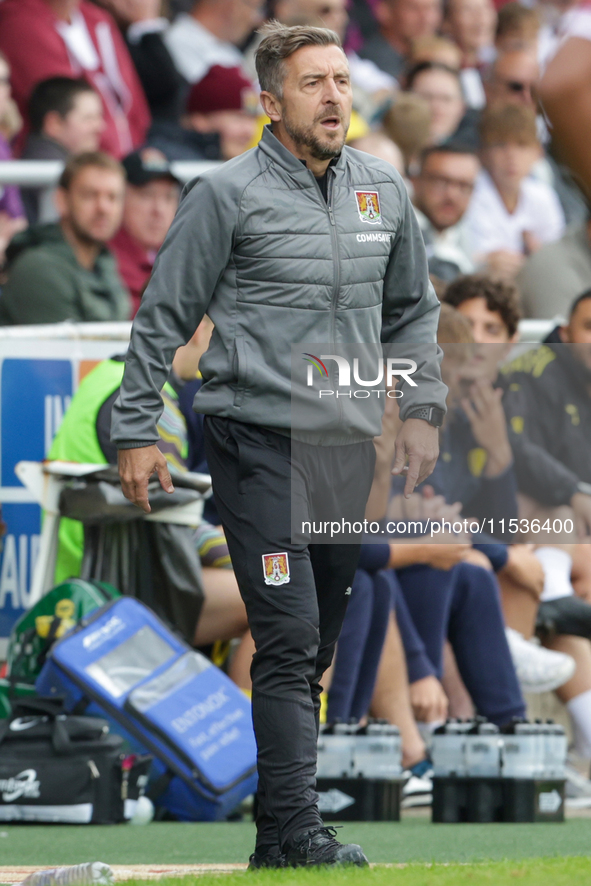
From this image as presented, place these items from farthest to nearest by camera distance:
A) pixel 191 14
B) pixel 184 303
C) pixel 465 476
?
1. pixel 191 14
2. pixel 465 476
3. pixel 184 303

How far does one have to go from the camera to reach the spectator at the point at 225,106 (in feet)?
32.9

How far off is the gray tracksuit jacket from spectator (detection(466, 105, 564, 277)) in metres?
6.93

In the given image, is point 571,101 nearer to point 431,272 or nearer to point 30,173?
point 30,173

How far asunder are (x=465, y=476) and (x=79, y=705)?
2.03 metres

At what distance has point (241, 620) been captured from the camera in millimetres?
6012

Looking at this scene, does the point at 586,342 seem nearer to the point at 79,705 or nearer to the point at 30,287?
the point at 30,287

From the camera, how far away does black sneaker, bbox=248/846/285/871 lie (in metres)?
3.46

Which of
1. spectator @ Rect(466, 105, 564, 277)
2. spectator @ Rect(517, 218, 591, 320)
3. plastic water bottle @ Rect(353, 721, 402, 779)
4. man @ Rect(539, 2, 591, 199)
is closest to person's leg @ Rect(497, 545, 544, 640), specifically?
plastic water bottle @ Rect(353, 721, 402, 779)

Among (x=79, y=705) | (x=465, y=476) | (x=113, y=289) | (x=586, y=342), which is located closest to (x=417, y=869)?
(x=79, y=705)

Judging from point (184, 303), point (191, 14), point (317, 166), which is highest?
point (191, 14)

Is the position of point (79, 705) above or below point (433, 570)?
below

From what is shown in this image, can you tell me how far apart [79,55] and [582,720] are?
561 cm

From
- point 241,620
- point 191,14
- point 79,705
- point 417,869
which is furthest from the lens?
point 191,14

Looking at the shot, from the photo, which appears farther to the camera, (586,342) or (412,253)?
(586,342)
